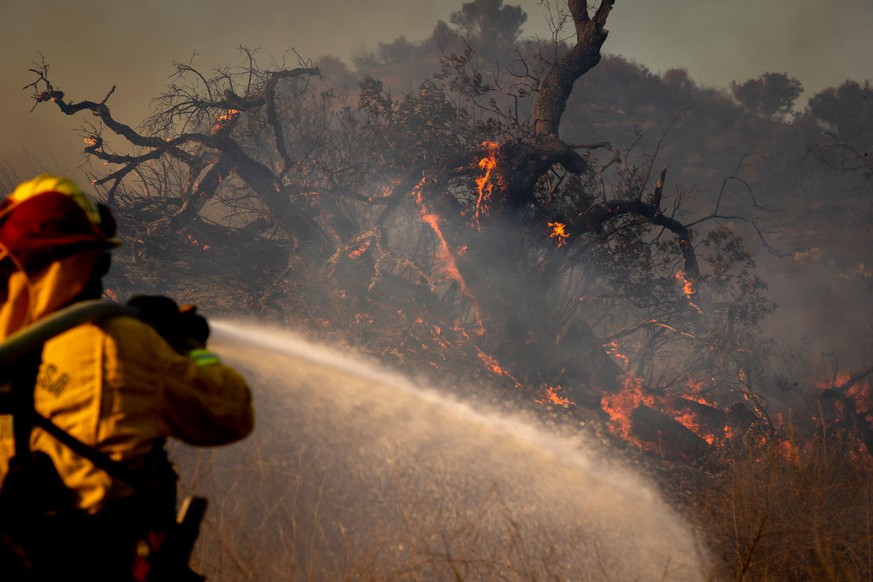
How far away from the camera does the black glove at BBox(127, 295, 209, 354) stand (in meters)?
1.57

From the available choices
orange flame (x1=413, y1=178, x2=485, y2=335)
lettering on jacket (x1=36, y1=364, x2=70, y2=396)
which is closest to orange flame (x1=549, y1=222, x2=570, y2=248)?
orange flame (x1=413, y1=178, x2=485, y2=335)

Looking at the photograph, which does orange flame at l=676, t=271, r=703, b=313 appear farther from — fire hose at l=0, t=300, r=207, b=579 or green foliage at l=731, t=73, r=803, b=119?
green foliage at l=731, t=73, r=803, b=119

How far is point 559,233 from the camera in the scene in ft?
34.4

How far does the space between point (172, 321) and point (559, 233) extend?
9513 millimetres

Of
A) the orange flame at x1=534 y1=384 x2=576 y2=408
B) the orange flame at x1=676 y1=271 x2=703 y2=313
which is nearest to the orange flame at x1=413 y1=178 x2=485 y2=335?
the orange flame at x1=534 y1=384 x2=576 y2=408

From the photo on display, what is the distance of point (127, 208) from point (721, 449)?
40.5 ft

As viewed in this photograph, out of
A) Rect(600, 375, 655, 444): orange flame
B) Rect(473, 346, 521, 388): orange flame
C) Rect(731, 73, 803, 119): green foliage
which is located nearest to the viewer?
Rect(600, 375, 655, 444): orange flame

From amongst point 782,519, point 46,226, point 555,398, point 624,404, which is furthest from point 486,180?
point 46,226

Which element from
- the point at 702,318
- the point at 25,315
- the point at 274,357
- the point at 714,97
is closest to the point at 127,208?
the point at 274,357

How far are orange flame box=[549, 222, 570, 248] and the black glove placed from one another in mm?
9420

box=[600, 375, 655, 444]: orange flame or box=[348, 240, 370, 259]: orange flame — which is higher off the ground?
box=[348, 240, 370, 259]: orange flame

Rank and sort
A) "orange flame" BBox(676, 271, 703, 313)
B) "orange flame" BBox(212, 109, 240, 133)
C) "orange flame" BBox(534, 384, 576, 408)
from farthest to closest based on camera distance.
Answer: "orange flame" BBox(212, 109, 240, 133) → "orange flame" BBox(676, 271, 703, 313) → "orange flame" BBox(534, 384, 576, 408)

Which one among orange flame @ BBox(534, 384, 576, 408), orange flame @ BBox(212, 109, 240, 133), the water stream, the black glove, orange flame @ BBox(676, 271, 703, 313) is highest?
orange flame @ BBox(212, 109, 240, 133)

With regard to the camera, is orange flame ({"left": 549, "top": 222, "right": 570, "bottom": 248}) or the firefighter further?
orange flame ({"left": 549, "top": 222, "right": 570, "bottom": 248})
